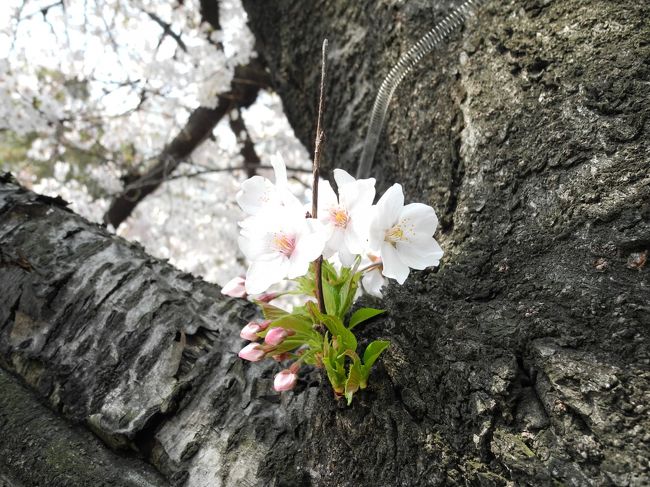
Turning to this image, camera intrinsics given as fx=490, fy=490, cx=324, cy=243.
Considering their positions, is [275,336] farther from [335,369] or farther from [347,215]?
[347,215]

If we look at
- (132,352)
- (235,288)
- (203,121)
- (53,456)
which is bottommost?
(53,456)

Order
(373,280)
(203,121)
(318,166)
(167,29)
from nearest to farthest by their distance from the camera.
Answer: (318,166) → (373,280) → (203,121) → (167,29)

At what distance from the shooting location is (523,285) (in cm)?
86

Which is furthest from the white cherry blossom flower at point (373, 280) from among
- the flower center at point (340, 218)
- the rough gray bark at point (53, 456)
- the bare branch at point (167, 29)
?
the bare branch at point (167, 29)

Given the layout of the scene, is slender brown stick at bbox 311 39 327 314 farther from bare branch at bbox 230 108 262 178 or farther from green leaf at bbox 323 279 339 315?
bare branch at bbox 230 108 262 178

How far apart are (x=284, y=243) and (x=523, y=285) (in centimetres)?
43

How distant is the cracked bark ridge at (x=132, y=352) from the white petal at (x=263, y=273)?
25 centimetres

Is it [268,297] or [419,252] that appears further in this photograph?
[268,297]

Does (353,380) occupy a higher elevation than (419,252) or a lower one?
lower

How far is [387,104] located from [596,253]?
27.9 inches

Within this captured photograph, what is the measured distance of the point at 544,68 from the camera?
1027mm

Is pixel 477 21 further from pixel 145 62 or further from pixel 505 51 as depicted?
pixel 145 62

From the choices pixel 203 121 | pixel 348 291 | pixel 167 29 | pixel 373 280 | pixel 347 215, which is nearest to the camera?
pixel 347 215

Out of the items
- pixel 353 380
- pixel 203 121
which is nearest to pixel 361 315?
pixel 353 380
